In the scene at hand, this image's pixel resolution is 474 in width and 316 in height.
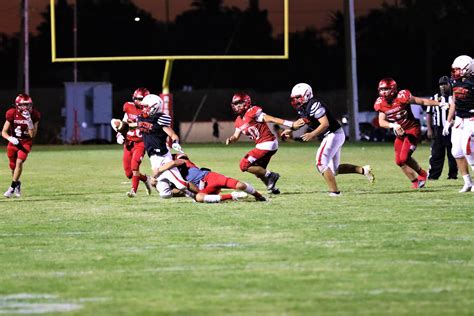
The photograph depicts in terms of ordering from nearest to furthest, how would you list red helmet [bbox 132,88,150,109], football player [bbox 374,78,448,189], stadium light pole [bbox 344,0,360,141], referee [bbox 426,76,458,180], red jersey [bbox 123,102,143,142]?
1. red helmet [bbox 132,88,150,109]
2. red jersey [bbox 123,102,143,142]
3. football player [bbox 374,78,448,189]
4. referee [bbox 426,76,458,180]
5. stadium light pole [bbox 344,0,360,141]

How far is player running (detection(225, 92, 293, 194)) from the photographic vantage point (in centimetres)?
1587

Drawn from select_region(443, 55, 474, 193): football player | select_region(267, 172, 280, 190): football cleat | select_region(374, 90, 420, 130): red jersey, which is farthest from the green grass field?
select_region(374, 90, 420, 130): red jersey

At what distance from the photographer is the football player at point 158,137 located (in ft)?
47.3

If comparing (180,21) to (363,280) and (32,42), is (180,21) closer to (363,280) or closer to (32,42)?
(363,280)

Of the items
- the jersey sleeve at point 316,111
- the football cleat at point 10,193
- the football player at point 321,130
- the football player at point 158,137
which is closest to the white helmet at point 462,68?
the football player at point 321,130

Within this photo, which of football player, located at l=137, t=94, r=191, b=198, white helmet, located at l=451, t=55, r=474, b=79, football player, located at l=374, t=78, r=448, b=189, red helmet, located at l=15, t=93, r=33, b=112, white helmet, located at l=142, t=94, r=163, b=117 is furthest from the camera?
red helmet, located at l=15, t=93, r=33, b=112

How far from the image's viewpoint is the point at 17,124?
16.9m

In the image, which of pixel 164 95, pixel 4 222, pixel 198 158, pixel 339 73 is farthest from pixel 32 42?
pixel 4 222

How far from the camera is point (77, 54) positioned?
32562 mm

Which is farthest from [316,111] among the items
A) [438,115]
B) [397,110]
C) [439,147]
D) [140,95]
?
[438,115]

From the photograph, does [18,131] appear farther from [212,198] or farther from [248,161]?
[212,198]

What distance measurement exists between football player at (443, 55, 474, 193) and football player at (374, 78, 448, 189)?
1.19 meters

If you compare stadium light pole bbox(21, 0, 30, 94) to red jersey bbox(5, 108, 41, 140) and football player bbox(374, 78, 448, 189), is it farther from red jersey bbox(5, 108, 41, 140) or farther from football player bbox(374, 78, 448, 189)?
football player bbox(374, 78, 448, 189)

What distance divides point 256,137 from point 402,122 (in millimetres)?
2189
